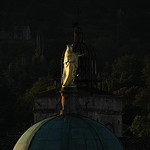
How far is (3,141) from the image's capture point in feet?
188

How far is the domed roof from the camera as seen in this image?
20406 millimetres

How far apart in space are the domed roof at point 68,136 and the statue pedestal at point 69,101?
24cm

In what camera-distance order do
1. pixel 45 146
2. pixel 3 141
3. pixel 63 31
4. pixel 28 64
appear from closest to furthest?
pixel 45 146 → pixel 3 141 → pixel 28 64 → pixel 63 31

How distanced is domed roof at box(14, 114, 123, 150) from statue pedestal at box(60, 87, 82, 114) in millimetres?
243

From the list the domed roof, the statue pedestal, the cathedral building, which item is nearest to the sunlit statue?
the statue pedestal

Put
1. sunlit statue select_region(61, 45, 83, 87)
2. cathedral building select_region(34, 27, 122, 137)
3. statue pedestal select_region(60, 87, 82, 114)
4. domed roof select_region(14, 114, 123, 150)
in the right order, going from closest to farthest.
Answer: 1. domed roof select_region(14, 114, 123, 150)
2. statue pedestal select_region(60, 87, 82, 114)
3. sunlit statue select_region(61, 45, 83, 87)
4. cathedral building select_region(34, 27, 122, 137)

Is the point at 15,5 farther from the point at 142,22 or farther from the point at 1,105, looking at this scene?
the point at 1,105

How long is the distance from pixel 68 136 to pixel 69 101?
1378 millimetres

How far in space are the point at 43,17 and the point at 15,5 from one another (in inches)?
357

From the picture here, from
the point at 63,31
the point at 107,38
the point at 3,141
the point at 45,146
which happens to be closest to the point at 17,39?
the point at 63,31

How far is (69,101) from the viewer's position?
71.5 ft

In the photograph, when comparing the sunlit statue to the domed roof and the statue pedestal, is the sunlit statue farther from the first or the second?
the domed roof

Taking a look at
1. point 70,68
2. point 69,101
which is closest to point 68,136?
point 69,101

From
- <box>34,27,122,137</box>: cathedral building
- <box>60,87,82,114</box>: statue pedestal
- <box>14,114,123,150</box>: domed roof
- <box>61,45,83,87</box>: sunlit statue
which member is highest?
<box>61,45,83,87</box>: sunlit statue
